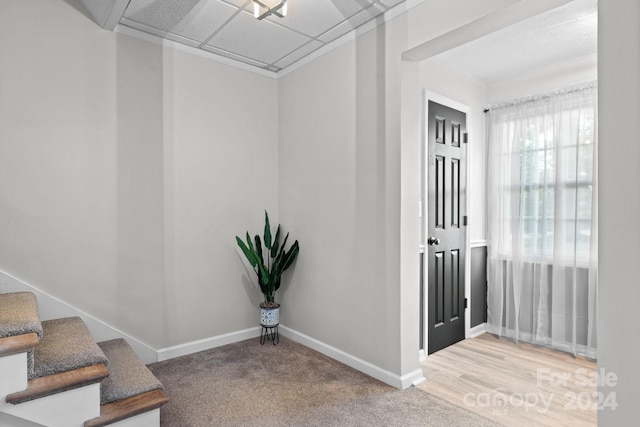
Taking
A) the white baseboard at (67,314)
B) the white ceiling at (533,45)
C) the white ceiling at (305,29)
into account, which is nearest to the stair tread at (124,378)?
the white baseboard at (67,314)

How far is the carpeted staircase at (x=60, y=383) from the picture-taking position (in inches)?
60.6

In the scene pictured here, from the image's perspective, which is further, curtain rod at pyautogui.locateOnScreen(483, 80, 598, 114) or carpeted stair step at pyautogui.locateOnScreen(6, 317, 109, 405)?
curtain rod at pyautogui.locateOnScreen(483, 80, 598, 114)

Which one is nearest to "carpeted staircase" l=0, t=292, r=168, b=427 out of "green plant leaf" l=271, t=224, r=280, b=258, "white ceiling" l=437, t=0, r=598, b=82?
"green plant leaf" l=271, t=224, r=280, b=258

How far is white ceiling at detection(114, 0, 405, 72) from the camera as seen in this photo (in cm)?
238

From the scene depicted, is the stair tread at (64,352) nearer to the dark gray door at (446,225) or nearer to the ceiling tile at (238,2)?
the ceiling tile at (238,2)

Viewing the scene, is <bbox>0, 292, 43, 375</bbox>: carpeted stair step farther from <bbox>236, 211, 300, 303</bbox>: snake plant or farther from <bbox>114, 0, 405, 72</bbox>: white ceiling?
<bbox>114, 0, 405, 72</bbox>: white ceiling

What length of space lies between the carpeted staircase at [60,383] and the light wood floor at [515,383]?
5.79 ft

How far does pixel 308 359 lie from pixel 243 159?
1810 millimetres

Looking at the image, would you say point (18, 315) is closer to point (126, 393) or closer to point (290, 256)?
point (126, 393)

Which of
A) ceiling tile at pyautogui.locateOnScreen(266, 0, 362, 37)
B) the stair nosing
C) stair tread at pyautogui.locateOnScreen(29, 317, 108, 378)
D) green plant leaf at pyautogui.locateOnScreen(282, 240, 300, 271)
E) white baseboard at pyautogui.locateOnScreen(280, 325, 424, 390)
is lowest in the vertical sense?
white baseboard at pyautogui.locateOnScreen(280, 325, 424, 390)

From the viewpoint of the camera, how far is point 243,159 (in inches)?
130

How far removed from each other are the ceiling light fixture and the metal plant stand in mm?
2407

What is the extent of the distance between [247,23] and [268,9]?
380 mm

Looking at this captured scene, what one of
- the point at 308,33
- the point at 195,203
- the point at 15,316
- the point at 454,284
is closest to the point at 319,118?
the point at 308,33
